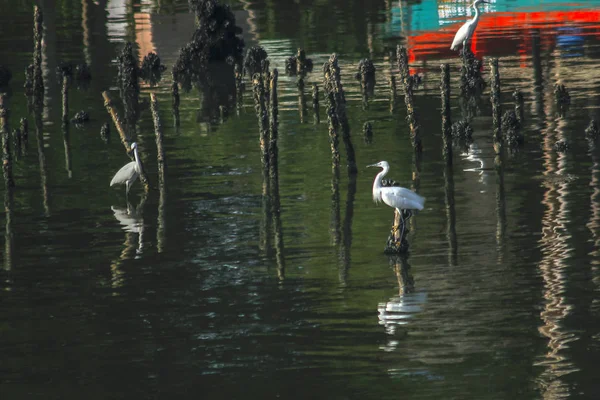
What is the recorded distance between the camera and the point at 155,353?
62.9ft

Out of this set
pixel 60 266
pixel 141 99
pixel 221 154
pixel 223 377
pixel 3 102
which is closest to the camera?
pixel 223 377

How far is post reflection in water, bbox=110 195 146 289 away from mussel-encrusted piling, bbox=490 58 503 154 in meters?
8.43

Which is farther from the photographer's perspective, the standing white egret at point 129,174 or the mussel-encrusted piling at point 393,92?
the mussel-encrusted piling at point 393,92

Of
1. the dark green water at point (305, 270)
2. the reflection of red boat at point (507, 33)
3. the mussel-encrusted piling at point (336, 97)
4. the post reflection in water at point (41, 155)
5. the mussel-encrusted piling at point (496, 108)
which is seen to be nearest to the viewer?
the dark green water at point (305, 270)

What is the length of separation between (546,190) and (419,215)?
344cm

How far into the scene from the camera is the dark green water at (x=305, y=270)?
18000 millimetres

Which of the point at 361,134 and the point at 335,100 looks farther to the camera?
the point at 361,134

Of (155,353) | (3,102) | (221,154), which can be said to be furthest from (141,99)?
(155,353)

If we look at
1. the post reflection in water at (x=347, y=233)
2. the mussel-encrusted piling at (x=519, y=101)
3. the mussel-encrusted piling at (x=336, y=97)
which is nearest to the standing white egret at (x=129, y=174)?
the mussel-encrusted piling at (x=336, y=97)

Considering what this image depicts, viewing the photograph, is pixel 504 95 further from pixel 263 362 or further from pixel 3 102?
pixel 263 362

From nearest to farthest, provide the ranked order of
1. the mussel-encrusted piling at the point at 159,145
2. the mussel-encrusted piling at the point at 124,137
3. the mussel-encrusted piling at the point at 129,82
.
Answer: the mussel-encrusted piling at the point at 159,145 → the mussel-encrusted piling at the point at 124,137 → the mussel-encrusted piling at the point at 129,82

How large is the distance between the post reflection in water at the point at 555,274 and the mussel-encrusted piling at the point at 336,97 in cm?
456

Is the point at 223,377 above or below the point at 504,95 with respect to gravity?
below

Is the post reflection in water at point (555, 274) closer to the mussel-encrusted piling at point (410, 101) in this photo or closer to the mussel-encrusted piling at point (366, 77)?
the mussel-encrusted piling at point (410, 101)
